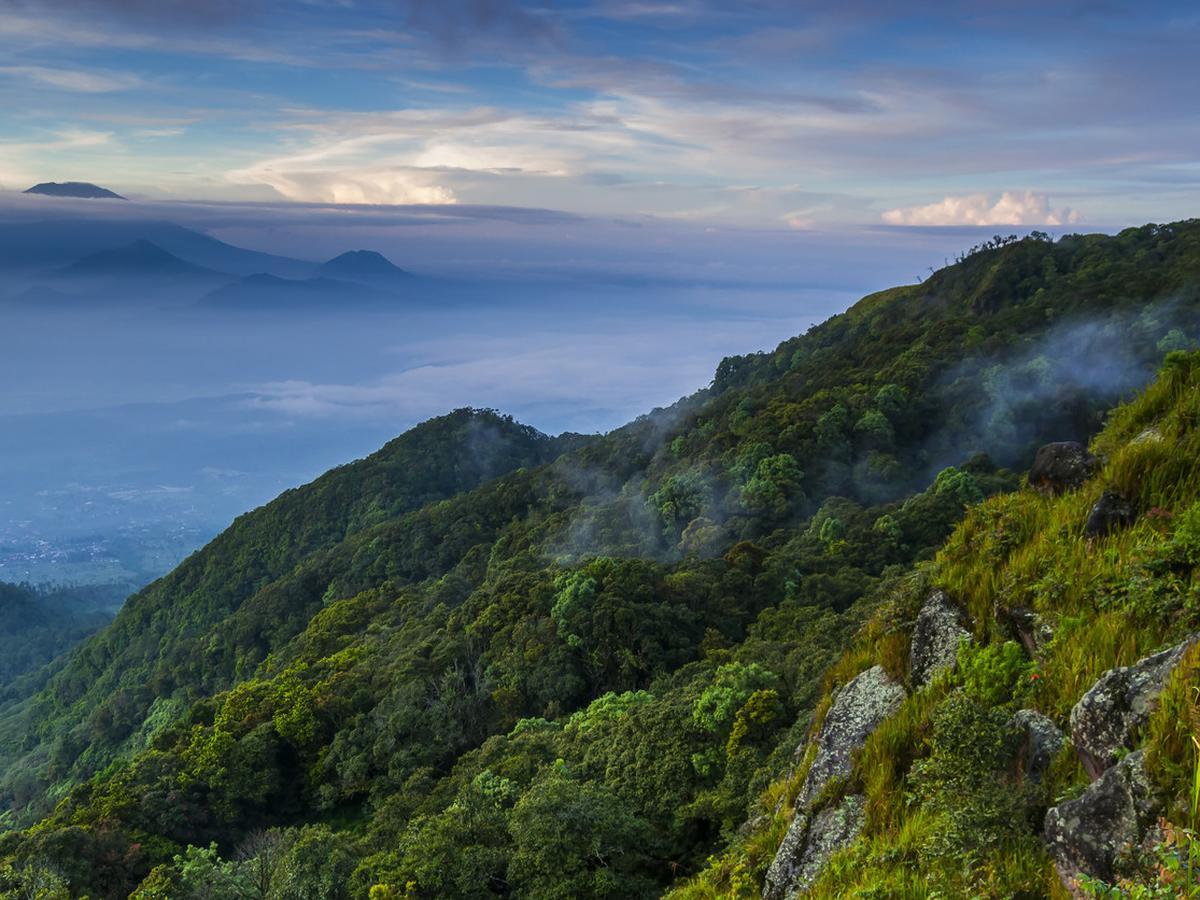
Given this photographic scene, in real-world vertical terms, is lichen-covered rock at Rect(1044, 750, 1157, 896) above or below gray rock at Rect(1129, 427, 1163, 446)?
below

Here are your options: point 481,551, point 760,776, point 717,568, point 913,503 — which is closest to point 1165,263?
point 913,503

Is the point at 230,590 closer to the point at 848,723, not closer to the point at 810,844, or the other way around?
the point at 848,723

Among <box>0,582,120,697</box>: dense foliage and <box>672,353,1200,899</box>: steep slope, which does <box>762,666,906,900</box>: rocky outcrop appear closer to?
<box>672,353,1200,899</box>: steep slope

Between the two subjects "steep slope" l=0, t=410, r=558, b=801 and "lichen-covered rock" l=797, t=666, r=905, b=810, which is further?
"steep slope" l=0, t=410, r=558, b=801

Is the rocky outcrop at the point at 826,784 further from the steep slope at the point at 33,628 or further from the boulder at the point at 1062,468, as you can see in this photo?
the steep slope at the point at 33,628

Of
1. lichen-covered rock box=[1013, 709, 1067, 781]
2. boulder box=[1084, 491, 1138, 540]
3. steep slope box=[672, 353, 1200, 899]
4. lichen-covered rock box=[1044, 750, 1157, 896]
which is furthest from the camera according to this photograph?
boulder box=[1084, 491, 1138, 540]

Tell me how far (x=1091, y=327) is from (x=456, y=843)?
58310 millimetres

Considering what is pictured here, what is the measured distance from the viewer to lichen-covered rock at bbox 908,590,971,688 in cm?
790

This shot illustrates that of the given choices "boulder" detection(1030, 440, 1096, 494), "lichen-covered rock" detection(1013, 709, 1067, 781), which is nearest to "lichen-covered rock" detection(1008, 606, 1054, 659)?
"lichen-covered rock" detection(1013, 709, 1067, 781)

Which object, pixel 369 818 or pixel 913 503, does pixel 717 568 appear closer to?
pixel 913 503

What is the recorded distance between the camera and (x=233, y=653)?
64750mm

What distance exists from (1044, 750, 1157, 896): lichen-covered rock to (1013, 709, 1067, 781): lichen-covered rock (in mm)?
819

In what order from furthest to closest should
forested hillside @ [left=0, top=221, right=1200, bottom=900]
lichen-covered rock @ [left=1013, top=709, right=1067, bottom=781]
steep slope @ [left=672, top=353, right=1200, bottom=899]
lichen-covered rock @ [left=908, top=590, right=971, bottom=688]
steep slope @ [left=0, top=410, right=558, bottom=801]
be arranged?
steep slope @ [left=0, top=410, right=558, bottom=801] < forested hillside @ [left=0, top=221, right=1200, bottom=900] < lichen-covered rock @ [left=908, top=590, right=971, bottom=688] < lichen-covered rock @ [left=1013, top=709, right=1067, bottom=781] < steep slope @ [left=672, top=353, right=1200, bottom=899]

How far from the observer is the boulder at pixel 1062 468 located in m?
8.67
